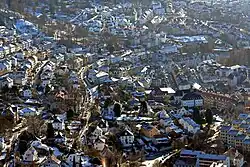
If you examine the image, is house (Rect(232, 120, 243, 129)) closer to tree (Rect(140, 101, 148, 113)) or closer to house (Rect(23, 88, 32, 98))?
tree (Rect(140, 101, 148, 113))

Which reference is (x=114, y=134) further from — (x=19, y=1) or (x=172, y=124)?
(x=19, y=1)

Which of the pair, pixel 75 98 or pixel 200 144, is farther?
pixel 75 98

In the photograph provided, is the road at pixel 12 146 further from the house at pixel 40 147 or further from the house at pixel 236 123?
the house at pixel 236 123

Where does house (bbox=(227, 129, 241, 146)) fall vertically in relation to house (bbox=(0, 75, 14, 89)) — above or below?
above

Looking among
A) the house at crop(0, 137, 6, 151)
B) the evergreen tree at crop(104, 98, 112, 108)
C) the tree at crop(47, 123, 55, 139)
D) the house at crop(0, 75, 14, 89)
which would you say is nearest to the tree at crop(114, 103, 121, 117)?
the evergreen tree at crop(104, 98, 112, 108)

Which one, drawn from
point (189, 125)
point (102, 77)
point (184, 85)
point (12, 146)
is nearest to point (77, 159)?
point (12, 146)

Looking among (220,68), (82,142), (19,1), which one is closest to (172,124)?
(82,142)

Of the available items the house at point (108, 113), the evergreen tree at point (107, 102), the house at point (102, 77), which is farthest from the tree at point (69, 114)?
the house at point (102, 77)
